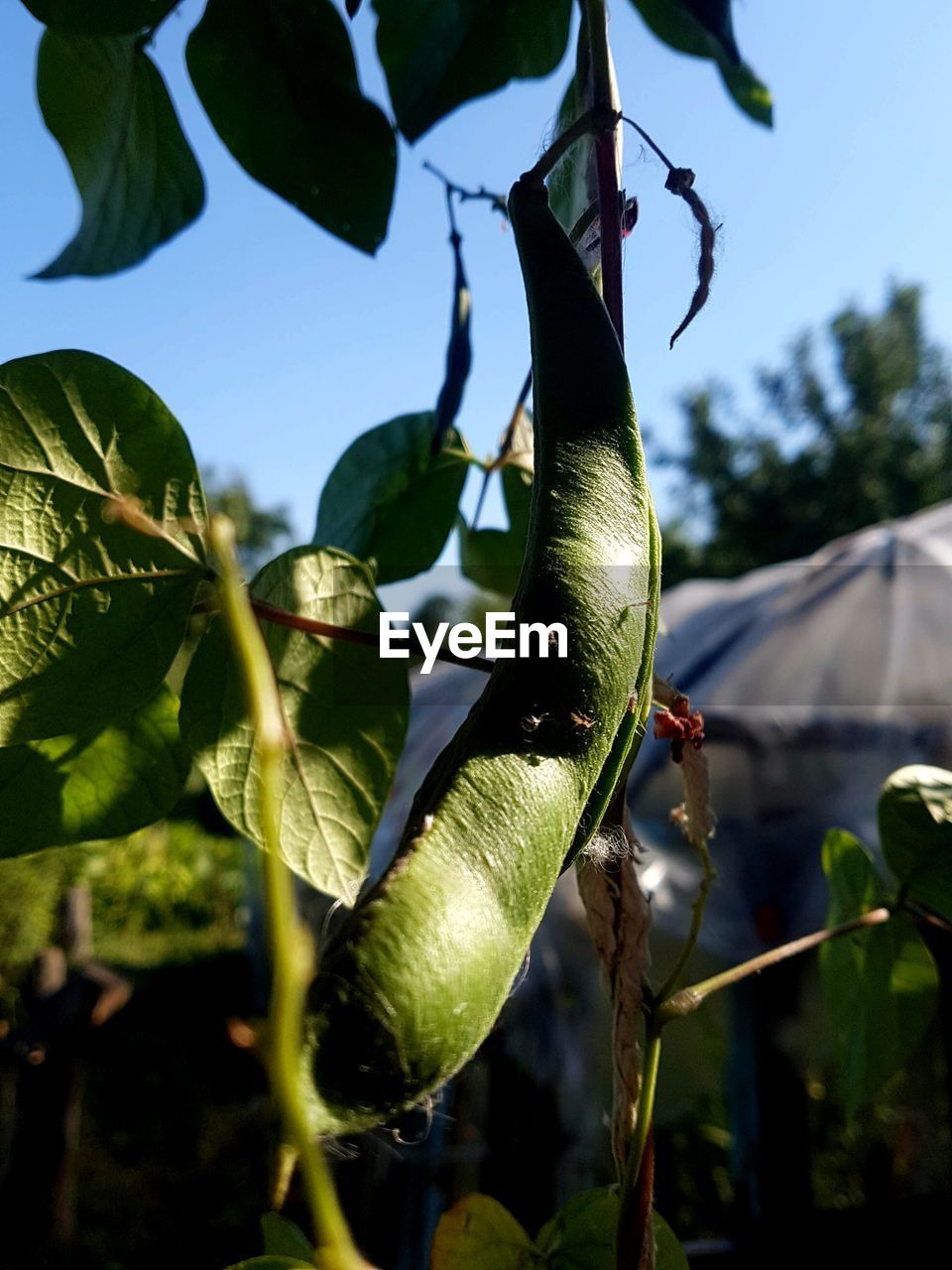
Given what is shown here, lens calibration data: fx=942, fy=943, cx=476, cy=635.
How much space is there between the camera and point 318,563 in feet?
1.27

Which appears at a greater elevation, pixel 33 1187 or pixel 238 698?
pixel 238 698

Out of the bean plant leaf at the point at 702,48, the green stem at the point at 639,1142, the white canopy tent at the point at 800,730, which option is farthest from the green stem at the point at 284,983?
the white canopy tent at the point at 800,730

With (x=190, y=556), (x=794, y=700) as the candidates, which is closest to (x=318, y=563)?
(x=190, y=556)

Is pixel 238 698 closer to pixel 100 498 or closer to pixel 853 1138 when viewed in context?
pixel 100 498

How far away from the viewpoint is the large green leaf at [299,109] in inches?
17.3

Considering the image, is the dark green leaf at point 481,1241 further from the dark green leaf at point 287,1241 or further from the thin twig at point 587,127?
the thin twig at point 587,127

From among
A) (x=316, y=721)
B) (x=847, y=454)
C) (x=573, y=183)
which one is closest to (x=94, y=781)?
(x=316, y=721)

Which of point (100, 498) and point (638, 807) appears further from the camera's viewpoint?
point (638, 807)

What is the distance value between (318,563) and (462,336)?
6.6 inches

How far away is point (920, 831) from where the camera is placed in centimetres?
43

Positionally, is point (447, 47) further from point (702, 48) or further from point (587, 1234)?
point (587, 1234)

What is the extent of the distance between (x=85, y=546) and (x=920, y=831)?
0.37m

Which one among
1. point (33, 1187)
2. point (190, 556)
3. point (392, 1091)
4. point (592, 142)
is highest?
point (592, 142)

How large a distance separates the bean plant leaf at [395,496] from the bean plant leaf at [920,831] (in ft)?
0.92
